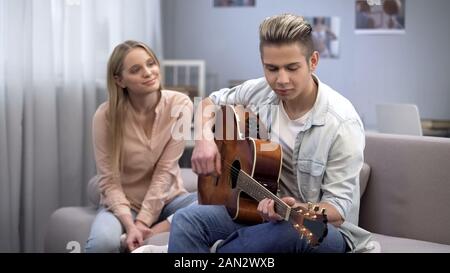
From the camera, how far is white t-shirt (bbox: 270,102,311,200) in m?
1.43

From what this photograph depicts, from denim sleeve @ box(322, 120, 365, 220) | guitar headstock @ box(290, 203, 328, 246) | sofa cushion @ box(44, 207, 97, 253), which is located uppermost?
denim sleeve @ box(322, 120, 365, 220)

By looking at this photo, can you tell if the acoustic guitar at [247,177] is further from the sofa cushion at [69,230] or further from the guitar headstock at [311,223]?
the sofa cushion at [69,230]

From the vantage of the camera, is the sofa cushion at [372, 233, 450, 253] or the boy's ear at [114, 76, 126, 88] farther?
the boy's ear at [114, 76, 126, 88]

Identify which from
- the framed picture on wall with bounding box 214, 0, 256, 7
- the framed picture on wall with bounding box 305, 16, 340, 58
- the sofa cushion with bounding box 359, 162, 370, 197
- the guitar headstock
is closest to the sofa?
the sofa cushion with bounding box 359, 162, 370, 197

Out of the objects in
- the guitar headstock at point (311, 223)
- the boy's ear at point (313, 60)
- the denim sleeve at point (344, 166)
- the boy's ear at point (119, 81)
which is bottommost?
the guitar headstock at point (311, 223)

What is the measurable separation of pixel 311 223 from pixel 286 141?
320 mm

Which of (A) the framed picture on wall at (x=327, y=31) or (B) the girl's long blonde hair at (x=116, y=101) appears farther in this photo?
(A) the framed picture on wall at (x=327, y=31)

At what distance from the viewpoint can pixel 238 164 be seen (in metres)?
1.47

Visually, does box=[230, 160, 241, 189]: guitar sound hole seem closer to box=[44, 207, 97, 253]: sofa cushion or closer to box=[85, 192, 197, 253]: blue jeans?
box=[85, 192, 197, 253]: blue jeans

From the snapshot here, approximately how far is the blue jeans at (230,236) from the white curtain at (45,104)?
3.48 feet

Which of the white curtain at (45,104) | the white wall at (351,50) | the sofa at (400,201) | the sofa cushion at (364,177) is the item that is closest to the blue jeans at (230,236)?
the sofa at (400,201)

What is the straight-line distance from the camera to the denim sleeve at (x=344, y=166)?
134 cm
